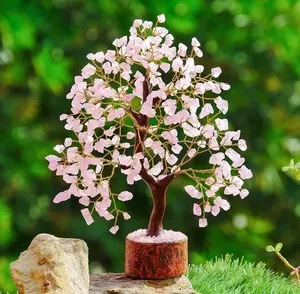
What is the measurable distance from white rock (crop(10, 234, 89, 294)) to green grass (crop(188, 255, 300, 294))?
15.8 inches

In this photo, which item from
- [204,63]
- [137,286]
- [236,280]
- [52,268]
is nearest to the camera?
[52,268]

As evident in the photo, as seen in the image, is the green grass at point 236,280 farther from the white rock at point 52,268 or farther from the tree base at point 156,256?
the white rock at point 52,268

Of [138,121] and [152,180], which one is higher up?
[138,121]

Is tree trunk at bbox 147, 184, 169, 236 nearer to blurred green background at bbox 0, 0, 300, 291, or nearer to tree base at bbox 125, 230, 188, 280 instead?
tree base at bbox 125, 230, 188, 280

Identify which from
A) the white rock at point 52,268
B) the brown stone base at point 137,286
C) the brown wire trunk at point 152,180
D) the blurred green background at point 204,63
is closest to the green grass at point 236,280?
the brown stone base at point 137,286

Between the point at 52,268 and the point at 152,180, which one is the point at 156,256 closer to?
the point at 152,180

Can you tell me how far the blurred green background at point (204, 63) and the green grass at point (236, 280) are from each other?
1.52m

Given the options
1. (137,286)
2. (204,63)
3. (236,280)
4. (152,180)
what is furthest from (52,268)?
(204,63)

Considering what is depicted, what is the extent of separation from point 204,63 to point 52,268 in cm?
256

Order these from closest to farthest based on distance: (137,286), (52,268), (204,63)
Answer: (52,268) < (137,286) < (204,63)

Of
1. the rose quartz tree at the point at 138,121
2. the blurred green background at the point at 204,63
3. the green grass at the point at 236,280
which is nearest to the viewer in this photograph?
the rose quartz tree at the point at 138,121

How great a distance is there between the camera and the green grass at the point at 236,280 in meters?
1.99

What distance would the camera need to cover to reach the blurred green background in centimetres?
378

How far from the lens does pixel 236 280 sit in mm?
2055
